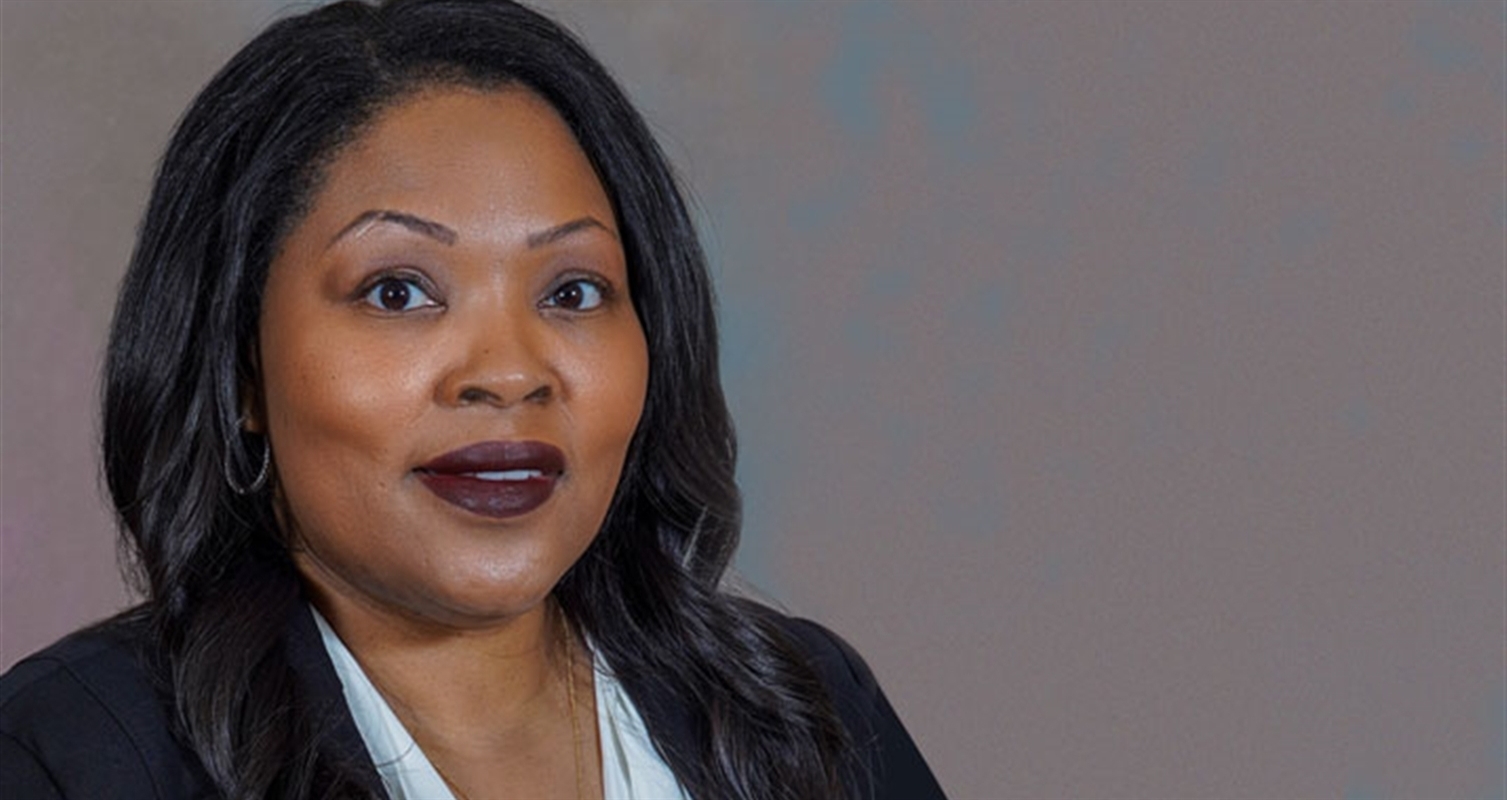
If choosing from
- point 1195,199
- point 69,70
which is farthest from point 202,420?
point 1195,199

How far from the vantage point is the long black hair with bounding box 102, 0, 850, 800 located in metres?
1.88

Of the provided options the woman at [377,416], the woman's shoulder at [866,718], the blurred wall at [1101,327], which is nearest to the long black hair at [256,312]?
the woman at [377,416]

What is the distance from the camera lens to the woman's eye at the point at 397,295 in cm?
187

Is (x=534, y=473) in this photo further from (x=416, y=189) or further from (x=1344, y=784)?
(x=1344, y=784)

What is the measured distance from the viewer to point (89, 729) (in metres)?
1.82

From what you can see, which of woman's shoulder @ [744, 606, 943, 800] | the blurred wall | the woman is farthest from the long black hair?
the blurred wall

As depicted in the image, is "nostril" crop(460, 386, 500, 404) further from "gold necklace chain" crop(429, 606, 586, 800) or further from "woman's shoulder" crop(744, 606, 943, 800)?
"woman's shoulder" crop(744, 606, 943, 800)

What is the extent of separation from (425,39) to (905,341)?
1.22 metres

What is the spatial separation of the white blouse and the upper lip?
0.64ft

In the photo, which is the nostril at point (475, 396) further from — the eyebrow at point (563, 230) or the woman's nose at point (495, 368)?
the eyebrow at point (563, 230)

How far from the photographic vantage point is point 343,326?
73.3 inches

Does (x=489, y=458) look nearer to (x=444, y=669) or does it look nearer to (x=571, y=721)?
(x=444, y=669)

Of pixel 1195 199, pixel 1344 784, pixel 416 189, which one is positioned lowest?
pixel 1344 784

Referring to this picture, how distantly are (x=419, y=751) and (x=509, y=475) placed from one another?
23 cm
